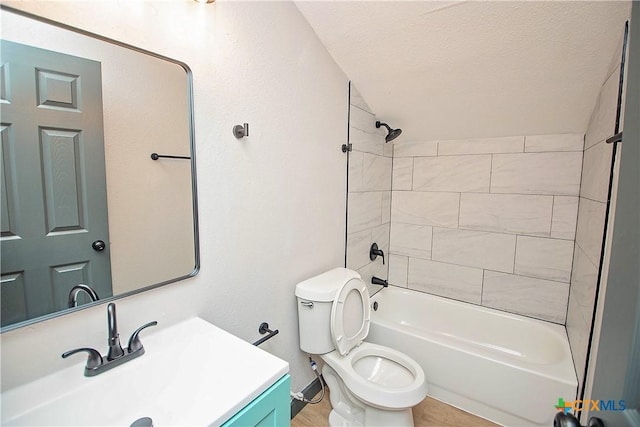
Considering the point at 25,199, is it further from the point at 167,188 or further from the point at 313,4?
the point at 313,4

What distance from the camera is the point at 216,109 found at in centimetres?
129

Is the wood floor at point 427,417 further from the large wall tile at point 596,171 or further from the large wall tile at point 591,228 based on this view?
the large wall tile at point 596,171

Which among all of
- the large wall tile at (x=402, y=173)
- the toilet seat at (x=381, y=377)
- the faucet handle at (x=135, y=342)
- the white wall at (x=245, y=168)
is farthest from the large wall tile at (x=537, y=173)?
the faucet handle at (x=135, y=342)

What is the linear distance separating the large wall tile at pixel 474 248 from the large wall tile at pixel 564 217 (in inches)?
10.6

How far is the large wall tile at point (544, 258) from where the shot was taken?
2148mm

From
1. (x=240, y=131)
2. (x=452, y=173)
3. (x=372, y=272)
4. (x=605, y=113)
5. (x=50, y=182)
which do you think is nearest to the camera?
(x=50, y=182)

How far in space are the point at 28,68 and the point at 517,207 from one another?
2.74m

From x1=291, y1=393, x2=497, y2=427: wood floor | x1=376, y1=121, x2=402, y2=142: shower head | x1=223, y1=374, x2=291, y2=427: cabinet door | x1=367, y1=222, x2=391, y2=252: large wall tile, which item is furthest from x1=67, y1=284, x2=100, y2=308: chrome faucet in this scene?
x1=376, y1=121, x2=402, y2=142: shower head

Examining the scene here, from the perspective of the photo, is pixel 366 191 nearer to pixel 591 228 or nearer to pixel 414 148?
pixel 414 148

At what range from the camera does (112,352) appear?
0.97 m

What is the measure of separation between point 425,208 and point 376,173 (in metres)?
0.56

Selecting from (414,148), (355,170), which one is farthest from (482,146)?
(355,170)

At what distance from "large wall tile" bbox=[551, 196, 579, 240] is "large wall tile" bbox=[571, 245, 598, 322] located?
15cm

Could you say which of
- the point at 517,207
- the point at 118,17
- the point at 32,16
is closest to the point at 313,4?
the point at 118,17
